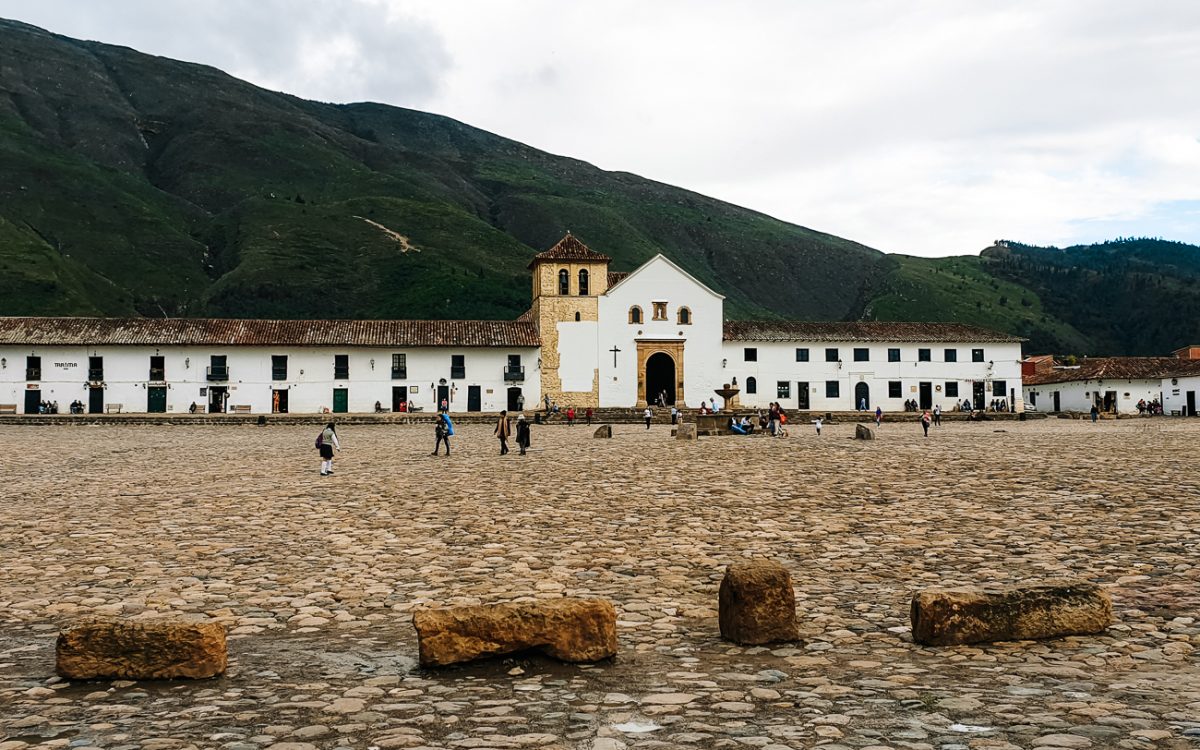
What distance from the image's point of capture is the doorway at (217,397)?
52.3 m

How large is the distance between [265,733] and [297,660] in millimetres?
1386

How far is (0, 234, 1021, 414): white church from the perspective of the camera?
51281 mm

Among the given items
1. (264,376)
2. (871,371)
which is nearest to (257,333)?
(264,376)

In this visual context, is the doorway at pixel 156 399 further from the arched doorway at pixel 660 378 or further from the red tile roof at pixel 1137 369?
the red tile roof at pixel 1137 369

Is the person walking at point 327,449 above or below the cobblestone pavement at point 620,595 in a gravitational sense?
above

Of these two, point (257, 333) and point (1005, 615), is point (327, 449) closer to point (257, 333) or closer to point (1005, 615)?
point (1005, 615)

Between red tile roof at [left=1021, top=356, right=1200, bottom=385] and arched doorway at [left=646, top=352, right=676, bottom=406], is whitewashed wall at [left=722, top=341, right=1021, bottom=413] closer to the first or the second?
arched doorway at [left=646, top=352, right=676, bottom=406]

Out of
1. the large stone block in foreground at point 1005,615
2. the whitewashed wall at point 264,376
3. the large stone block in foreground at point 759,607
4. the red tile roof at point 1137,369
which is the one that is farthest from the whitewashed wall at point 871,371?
the large stone block in foreground at point 759,607

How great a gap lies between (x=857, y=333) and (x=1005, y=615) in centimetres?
5713

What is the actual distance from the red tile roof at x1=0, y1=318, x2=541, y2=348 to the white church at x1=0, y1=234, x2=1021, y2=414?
0.11 m

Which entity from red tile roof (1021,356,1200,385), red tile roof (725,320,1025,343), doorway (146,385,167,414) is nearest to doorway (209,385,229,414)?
doorway (146,385,167,414)

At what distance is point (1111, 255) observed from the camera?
19562 centimetres

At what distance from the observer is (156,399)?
170 feet

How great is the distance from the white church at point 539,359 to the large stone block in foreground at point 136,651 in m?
49.5
